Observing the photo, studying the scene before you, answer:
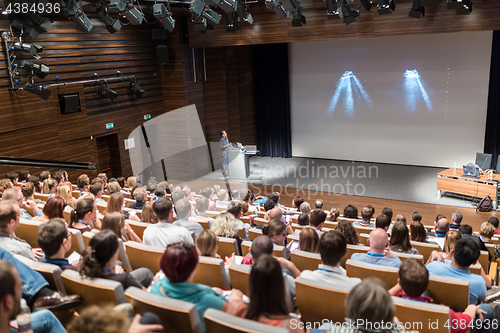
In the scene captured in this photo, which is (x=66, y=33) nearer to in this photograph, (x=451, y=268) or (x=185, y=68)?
(x=185, y=68)

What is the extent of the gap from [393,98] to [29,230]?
10086 millimetres

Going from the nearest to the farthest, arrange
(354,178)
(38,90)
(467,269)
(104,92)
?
(467,269)
(38,90)
(104,92)
(354,178)

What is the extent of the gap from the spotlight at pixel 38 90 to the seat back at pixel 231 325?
7135mm

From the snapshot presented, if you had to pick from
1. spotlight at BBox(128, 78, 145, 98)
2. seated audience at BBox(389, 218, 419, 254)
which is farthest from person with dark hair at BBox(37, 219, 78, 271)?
spotlight at BBox(128, 78, 145, 98)

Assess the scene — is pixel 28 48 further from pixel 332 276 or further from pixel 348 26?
pixel 332 276

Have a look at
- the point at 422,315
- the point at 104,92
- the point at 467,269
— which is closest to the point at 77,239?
the point at 422,315

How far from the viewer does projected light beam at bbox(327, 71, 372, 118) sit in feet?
39.0

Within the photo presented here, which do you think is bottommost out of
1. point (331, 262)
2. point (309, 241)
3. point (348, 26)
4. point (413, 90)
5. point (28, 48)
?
point (309, 241)

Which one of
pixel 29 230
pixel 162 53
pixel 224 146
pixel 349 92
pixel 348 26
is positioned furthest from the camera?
pixel 349 92

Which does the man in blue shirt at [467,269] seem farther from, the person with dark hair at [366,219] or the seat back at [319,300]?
the person with dark hair at [366,219]

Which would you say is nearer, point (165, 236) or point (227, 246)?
point (165, 236)

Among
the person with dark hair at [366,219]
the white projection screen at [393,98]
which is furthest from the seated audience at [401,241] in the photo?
the white projection screen at [393,98]

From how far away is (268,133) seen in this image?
13602 millimetres

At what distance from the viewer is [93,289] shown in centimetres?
225
